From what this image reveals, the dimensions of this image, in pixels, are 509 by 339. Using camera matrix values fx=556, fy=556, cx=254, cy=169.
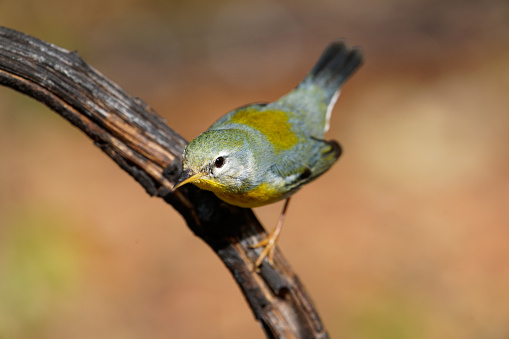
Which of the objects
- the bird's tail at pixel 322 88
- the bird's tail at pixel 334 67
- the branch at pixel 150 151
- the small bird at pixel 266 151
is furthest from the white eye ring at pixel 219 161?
the bird's tail at pixel 334 67

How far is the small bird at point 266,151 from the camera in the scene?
371cm

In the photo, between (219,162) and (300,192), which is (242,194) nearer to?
(219,162)

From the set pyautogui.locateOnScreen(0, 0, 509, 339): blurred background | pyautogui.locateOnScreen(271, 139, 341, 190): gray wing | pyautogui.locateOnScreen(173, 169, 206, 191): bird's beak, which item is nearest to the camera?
pyautogui.locateOnScreen(173, 169, 206, 191): bird's beak

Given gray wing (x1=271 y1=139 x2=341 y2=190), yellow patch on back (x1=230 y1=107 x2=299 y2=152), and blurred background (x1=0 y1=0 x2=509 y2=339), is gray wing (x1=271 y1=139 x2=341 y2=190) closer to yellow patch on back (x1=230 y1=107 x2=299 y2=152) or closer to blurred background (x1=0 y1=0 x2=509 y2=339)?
yellow patch on back (x1=230 y1=107 x2=299 y2=152)

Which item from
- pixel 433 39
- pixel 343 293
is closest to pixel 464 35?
pixel 433 39

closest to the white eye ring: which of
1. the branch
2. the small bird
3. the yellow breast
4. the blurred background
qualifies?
the small bird

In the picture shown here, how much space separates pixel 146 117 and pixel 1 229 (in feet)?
12.2

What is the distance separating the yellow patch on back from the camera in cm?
439

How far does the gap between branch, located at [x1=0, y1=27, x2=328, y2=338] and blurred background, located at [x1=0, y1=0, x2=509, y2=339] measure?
276 centimetres

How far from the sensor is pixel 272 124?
4523mm

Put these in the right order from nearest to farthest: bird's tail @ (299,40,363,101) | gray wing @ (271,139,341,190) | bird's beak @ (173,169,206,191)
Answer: bird's beak @ (173,169,206,191) → gray wing @ (271,139,341,190) → bird's tail @ (299,40,363,101)

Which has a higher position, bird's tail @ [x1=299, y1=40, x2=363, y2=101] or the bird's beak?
bird's tail @ [x1=299, y1=40, x2=363, y2=101]

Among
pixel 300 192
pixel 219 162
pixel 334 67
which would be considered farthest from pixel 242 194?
pixel 300 192

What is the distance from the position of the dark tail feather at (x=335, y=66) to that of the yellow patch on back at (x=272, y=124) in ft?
3.70
